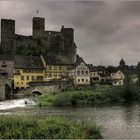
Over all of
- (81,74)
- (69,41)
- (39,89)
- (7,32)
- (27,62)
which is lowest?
(39,89)

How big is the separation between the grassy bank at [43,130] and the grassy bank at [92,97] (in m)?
34.4

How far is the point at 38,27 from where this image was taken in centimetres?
11356

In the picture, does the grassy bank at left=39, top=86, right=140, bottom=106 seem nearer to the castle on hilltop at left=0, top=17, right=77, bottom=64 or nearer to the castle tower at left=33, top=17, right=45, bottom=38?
the castle on hilltop at left=0, top=17, right=77, bottom=64

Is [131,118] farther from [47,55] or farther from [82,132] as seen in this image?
[47,55]

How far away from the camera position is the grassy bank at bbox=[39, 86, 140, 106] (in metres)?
70.9

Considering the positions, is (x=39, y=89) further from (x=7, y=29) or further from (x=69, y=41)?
(x=69, y=41)

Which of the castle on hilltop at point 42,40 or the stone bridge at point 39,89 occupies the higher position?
the castle on hilltop at point 42,40

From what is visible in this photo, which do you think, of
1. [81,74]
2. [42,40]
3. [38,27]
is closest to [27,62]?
[81,74]

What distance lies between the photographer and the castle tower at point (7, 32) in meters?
108

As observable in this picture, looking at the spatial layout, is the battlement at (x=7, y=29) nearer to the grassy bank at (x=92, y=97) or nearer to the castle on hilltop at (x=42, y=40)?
the castle on hilltop at (x=42, y=40)

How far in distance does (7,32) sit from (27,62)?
16.4 meters

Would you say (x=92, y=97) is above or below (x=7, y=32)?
below

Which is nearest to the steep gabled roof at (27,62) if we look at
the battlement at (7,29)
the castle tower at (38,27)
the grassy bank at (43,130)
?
the battlement at (7,29)

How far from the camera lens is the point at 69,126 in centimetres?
3450
